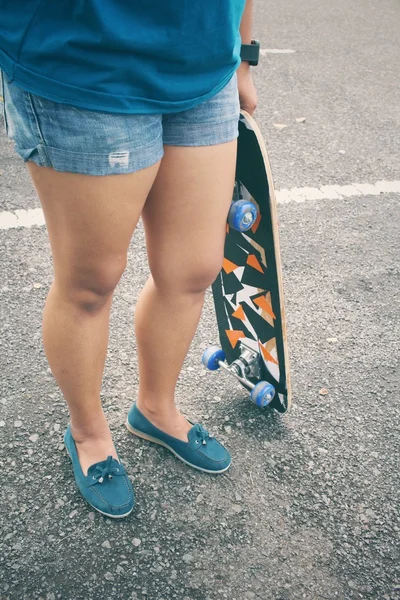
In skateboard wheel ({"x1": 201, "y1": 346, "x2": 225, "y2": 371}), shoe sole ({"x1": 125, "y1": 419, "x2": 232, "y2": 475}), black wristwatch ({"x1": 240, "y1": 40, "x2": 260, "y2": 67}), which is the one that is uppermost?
black wristwatch ({"x1": 240, "y1": 40, "x2": 260, "y2": 67})

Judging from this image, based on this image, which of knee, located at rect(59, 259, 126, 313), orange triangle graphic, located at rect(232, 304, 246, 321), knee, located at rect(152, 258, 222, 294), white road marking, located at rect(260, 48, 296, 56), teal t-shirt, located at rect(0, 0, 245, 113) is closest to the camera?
teal t-shirt, located at rect(0, 0, 245, 113)

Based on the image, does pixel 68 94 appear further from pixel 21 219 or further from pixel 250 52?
pixel 21 219

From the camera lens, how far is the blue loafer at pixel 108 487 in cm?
176

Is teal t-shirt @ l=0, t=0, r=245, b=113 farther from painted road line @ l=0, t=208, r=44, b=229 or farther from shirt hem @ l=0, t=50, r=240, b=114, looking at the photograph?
painted road line @ l=0, t=208, r=44, b=229

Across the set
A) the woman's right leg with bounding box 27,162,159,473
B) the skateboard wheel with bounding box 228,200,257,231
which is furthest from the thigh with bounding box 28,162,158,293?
the skateboard wheel with bounding box 228,200,257,231

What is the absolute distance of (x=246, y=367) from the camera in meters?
2.13

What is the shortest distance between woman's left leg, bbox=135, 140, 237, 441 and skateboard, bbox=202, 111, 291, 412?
228 mm

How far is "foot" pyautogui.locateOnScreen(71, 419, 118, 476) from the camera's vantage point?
182 centimetres

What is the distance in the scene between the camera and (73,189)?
1.28 metres

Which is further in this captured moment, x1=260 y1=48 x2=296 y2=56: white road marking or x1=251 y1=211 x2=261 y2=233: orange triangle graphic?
x1=260 y1=48 x2=296 y2=56: white road marking

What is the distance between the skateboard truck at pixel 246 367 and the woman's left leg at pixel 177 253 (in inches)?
11.4

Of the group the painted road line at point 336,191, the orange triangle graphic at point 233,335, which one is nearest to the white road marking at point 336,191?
the painted road line at point 336,191

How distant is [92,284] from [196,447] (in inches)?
28.9

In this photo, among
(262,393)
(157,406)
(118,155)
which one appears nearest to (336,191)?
(262,393)
